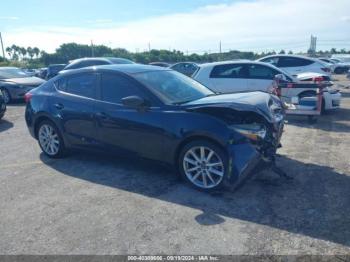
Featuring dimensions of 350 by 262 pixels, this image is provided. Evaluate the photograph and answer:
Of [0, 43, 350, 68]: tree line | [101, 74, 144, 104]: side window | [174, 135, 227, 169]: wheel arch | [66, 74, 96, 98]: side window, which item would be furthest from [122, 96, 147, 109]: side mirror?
[0, 43, 350, 68]: tree line

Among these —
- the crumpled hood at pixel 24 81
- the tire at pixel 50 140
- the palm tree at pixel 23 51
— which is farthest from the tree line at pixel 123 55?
the tire at pixel 50 140

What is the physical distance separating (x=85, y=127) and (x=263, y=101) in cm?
280

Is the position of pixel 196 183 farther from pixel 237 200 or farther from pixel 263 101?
pixel 263 101

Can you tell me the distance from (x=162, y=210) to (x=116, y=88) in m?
Answer: 2.09

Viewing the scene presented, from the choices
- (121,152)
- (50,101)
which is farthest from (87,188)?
(50,101)

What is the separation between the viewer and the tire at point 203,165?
4.22 m

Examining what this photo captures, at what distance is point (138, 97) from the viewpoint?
467cm

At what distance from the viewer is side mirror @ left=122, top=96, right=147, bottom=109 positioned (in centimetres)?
460

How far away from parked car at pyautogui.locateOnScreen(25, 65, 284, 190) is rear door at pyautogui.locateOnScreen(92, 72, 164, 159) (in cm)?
1

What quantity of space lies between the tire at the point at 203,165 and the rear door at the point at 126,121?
40 centimetres

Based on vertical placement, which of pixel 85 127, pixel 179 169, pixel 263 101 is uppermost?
pixel 263 101

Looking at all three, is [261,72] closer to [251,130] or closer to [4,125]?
[251,130]

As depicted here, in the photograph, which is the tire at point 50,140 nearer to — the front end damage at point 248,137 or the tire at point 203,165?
the tire at point 203,165

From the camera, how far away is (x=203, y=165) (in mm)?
4363
